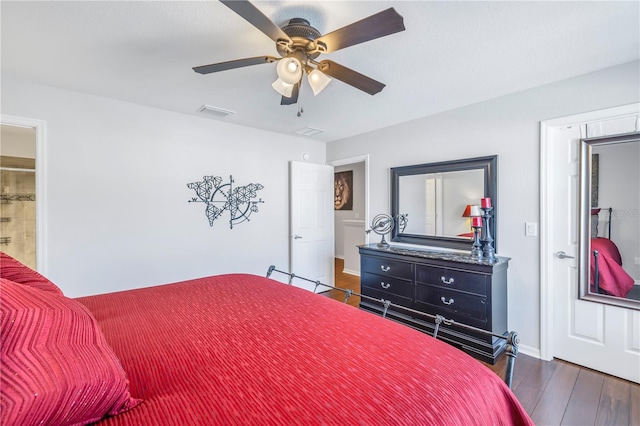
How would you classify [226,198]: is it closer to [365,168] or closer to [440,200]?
[365,168]

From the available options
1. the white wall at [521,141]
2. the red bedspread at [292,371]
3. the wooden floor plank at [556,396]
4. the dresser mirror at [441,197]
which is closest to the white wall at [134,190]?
the red bedspread at [292,371]

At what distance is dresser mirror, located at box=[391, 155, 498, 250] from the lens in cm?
293

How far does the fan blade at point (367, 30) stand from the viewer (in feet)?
4.09

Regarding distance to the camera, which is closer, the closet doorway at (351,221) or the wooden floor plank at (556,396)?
the wooden floor plank at (556,396)

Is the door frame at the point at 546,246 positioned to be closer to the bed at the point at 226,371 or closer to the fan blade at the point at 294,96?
the bed at the point at 226,371

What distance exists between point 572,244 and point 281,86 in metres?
2.70

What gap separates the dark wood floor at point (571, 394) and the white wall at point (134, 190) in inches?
119

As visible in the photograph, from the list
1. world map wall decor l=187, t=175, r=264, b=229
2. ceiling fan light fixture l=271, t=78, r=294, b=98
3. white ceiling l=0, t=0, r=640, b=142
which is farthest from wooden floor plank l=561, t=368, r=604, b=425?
world map wall decor l=187, t=175, r=264, b=229

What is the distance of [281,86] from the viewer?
1.86 metres

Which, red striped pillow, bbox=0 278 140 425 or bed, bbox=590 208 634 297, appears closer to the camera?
red striped pillow, bbox=0 278 140 425

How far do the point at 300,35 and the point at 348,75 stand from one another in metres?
0.36

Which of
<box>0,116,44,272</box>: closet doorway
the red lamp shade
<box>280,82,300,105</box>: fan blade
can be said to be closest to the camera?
<box>280,82,300,105</box>: fan blade

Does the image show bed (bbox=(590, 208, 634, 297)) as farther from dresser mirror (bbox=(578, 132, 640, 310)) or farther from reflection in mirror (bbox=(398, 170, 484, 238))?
reflection in mirror (bbox=(398, 170, 484, 238))

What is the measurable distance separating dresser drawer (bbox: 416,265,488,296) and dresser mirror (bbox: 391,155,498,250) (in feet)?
1.75
